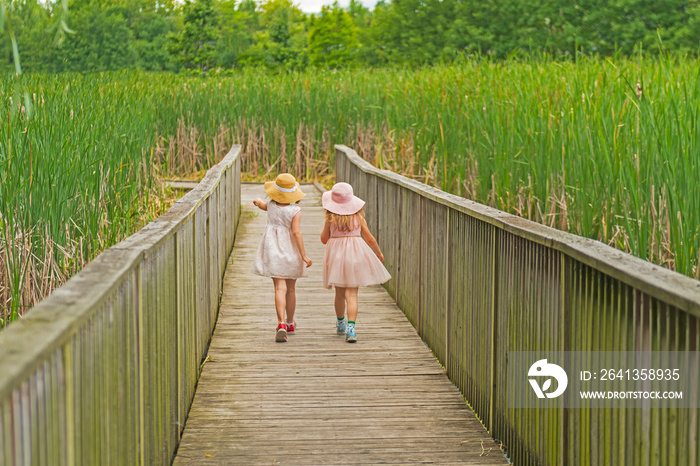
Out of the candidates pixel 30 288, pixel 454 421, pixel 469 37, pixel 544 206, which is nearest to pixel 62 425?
pixel 454 421

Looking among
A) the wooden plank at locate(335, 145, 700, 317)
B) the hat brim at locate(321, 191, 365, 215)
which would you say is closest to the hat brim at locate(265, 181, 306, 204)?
the hat brim at locate(321, 191, 365, 215)

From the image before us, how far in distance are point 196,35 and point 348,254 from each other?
182 feet

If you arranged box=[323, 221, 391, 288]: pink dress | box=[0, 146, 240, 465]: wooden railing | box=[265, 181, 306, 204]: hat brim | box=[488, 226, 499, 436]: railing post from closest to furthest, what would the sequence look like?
1. box=[0, 146, 240, 465]: wooden railing
2. box=[488, 226, 499, 436]: railing post
3. box=[323, 221, 391, 288]: pink dress
4. box=[265, 181, 306, 204]: hat brim

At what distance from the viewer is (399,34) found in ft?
195

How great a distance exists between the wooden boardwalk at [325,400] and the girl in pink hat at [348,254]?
37 centimetres

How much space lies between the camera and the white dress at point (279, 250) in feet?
18.6

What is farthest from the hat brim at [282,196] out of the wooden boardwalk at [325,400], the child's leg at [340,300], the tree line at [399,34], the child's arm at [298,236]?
the tree line at [399,34]

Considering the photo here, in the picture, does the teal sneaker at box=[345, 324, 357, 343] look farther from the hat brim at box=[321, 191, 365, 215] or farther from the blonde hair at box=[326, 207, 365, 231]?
the hat brim at box=[321, 191, 365, 215]

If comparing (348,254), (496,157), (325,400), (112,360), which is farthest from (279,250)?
(112,360)

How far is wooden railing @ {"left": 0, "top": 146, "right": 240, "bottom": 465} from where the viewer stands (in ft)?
5.24

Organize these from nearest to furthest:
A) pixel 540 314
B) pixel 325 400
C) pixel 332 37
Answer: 1. pixel 540 314
2. pixel 325 400
3. pixel 332 37

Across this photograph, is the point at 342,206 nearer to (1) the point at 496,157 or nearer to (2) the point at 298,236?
(2) the point at 298,236

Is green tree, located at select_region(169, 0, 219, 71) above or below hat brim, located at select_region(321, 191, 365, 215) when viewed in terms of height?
above

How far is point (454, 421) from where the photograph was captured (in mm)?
4156
